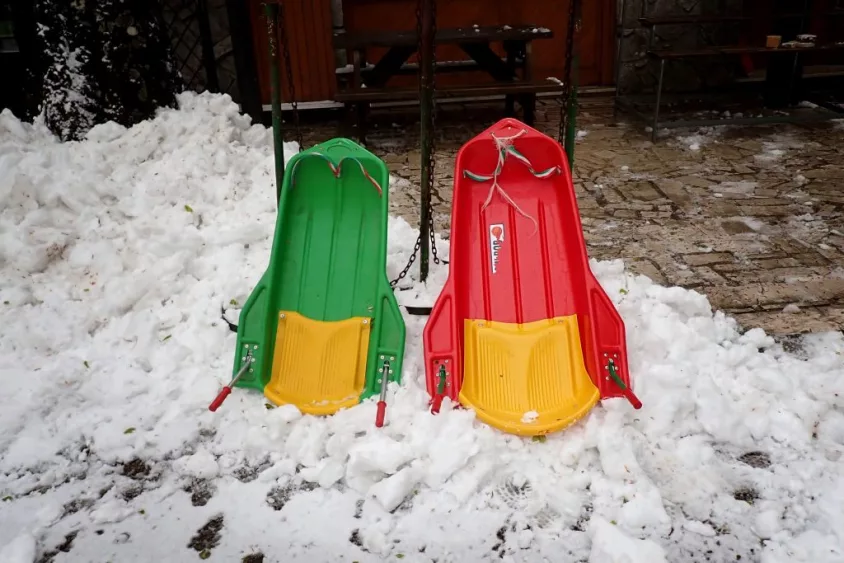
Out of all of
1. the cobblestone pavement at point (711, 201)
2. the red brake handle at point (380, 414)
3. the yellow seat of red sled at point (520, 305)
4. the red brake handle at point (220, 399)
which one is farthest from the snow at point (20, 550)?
the cobblestone pavement at point (711, 201)

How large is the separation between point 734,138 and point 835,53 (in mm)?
3055

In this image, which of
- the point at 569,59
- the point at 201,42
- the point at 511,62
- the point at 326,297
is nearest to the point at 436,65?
the point at 511,62

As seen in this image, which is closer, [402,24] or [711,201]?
[711,201]

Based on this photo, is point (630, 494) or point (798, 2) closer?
point (630, 494)

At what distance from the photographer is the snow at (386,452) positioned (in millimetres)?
2281

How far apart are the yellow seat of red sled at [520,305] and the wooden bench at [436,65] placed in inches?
115

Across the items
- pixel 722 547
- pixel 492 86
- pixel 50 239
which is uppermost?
pixel 492 86

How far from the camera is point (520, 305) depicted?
3.04 meters

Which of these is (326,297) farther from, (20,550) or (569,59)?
(569,59)

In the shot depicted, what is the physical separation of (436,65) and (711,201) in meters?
2.68

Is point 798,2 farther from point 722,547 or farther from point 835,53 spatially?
point 722,547

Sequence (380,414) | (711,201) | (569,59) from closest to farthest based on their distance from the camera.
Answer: (380,414), (569,59), (711,201)

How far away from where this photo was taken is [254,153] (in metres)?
5.21

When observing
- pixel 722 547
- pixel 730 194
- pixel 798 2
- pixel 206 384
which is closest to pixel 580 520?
pixel 722 547
